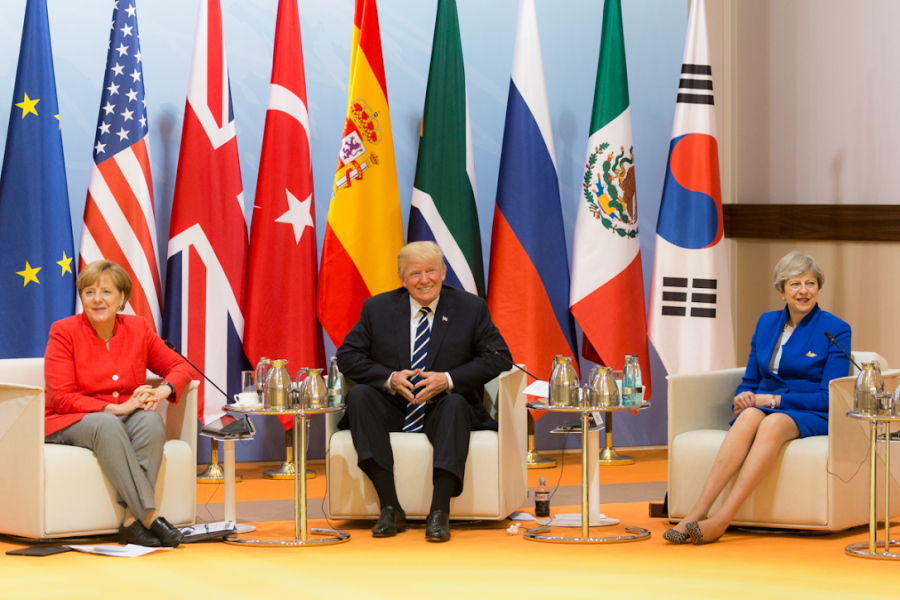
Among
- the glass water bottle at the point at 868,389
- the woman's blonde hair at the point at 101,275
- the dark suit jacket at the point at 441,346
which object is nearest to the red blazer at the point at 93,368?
the woman's blonde hair at the point at 101,275

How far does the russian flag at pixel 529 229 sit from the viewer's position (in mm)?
5598

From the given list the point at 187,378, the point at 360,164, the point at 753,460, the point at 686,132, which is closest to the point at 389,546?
the point at 187,378

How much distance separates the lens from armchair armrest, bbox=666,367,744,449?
4137mm

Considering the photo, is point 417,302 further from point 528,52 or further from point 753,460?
point 528,52

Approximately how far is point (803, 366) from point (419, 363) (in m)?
1.44

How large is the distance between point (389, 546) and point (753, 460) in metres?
1.30

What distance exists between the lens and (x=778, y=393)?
4.15 metres

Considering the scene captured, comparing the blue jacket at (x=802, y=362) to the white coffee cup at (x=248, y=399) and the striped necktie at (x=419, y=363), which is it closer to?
the striped necktie at (x=419, y=363)

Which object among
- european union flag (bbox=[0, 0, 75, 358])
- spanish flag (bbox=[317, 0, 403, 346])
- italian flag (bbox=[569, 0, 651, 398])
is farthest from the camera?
italian flag (bbox=[569, 0, 651, 398])

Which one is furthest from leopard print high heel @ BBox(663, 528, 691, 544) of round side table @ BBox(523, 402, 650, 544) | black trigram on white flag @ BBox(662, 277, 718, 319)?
black trigram on white flag @ BBox(662, 277, 718, 319)

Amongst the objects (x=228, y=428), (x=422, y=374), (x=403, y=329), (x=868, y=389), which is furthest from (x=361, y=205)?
(x=868, y=389)

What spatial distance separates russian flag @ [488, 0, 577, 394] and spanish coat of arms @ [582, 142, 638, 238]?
0.19 m

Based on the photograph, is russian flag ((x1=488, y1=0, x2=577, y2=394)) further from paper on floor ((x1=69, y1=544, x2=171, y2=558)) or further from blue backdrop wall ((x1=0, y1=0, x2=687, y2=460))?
paper on floor ((x1=69, y1=544, x2=171, y2=558))

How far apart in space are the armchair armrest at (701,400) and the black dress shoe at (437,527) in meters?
0.88
